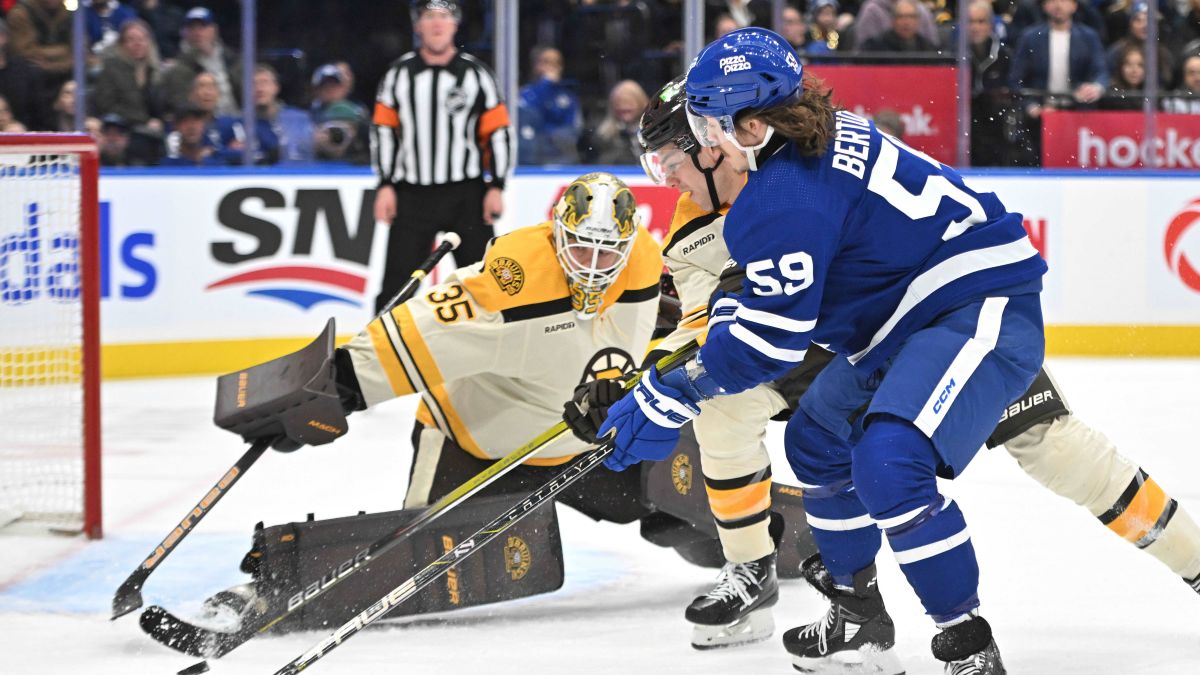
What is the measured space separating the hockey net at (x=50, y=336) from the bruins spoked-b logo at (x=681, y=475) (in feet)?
4.86

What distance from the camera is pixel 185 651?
2.83 metres

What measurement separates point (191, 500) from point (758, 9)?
3.65 meters

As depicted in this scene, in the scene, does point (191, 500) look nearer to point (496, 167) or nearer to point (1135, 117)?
point (496, 167)

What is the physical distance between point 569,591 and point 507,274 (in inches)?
27.8

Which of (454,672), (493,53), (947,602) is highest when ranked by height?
(493,53)

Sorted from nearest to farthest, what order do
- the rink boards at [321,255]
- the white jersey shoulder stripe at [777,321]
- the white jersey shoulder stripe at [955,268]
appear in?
1. the white jersey shoulder stripe at [777,321]
2. the white jersey shoulder stripe at [955,268]
3. the rink boards at [321,255]

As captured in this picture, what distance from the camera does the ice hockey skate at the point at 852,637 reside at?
8.90 ft

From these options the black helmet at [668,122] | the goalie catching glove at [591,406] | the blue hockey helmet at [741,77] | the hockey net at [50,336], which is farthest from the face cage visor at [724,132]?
the hockey net at [50,336]

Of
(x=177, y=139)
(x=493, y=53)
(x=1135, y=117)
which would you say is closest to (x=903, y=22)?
(x=1135, y=117)

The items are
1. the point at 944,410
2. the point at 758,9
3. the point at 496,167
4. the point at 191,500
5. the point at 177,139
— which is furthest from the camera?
the point at 758,9

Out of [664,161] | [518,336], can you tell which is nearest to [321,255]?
[518,336]

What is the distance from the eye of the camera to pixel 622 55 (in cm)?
684

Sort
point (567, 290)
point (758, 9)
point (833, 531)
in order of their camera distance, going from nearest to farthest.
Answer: point (833, 531) < point (567, 290) < point (758, 9)

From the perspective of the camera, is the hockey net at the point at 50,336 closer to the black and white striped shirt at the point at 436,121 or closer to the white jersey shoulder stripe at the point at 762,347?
the black and white striped shirt at the point at 436,121
